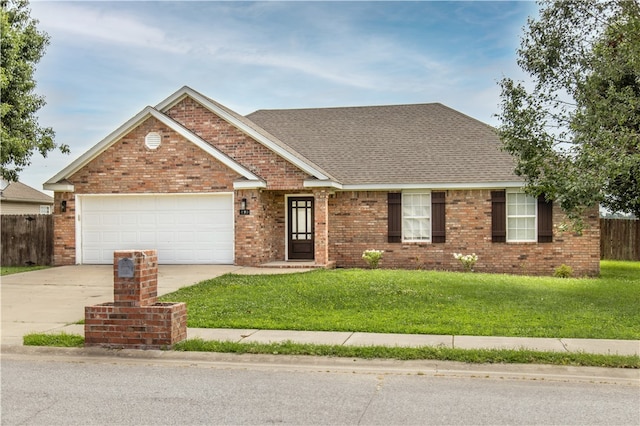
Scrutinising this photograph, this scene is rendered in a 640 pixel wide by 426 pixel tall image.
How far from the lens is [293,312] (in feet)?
38.1

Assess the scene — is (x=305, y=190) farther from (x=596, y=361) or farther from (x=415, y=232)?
(x=596, y=361)

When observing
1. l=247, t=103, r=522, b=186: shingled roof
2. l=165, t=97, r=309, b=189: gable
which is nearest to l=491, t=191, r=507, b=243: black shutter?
l=247, t=103, r=522, b=186: shingled roof

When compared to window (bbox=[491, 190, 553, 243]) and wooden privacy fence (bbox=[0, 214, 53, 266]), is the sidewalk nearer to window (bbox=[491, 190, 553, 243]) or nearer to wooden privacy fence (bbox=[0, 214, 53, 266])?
window (bbox=[491, 190, 553, 243])

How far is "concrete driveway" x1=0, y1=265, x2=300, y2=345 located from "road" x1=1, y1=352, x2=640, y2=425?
245cm

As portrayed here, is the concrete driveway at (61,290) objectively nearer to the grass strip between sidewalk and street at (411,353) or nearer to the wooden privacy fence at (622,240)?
the grass strip between sidewalk and street at (411,353)

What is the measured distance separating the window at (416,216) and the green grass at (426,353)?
12.6 meters

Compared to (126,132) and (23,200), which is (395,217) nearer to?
(126,132)

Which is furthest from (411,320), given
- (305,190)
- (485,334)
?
(305,190)

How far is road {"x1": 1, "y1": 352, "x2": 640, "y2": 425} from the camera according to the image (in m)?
6.20

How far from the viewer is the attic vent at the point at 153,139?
66.2 ft

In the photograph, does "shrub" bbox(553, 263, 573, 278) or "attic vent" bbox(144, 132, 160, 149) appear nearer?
"shrub" bbox(553, 263, 573, 278)

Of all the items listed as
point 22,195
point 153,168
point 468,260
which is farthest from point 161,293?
point 22,195

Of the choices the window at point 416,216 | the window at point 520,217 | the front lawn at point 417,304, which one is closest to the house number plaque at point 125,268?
the front lawn at point 417,304

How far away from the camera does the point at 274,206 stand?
70.6 ft
